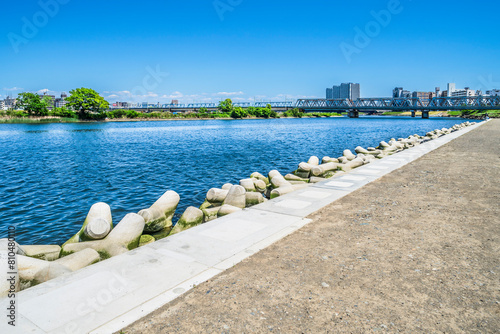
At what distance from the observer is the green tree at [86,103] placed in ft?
357

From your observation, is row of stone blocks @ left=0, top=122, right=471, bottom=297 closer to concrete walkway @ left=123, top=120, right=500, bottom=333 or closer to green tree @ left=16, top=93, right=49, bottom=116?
concrete walkway @ left=123, top=120, right=500, bottom=333

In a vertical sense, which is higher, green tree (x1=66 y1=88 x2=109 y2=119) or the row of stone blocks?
green tree (x1=66 y1=88 x2=109 y2=119)

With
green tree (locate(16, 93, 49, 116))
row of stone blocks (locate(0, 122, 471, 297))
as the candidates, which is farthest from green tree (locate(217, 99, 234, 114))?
row of stone blocks (locate(0, 122, 471, 297))

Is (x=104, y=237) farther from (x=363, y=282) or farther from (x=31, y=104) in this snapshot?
(x=31, y=104)

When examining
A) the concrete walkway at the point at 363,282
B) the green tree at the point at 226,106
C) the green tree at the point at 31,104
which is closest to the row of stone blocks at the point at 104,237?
the concrete walkway at the point at 363,282

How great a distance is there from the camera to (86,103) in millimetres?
111312

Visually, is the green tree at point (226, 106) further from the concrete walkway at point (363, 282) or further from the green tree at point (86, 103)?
the concrete walkway at point (363, 282)

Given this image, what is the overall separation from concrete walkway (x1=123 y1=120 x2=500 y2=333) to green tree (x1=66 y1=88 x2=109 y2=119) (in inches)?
4749

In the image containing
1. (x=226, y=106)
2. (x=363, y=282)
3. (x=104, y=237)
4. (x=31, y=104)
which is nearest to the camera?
(x=363, y=282)

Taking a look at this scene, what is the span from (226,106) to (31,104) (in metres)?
90.1

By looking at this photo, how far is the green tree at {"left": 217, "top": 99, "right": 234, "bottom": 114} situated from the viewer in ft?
569

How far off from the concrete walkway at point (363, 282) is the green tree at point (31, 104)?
5002 inches

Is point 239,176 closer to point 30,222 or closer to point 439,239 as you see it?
point 30,222

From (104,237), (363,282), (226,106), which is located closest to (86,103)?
(226,106)
